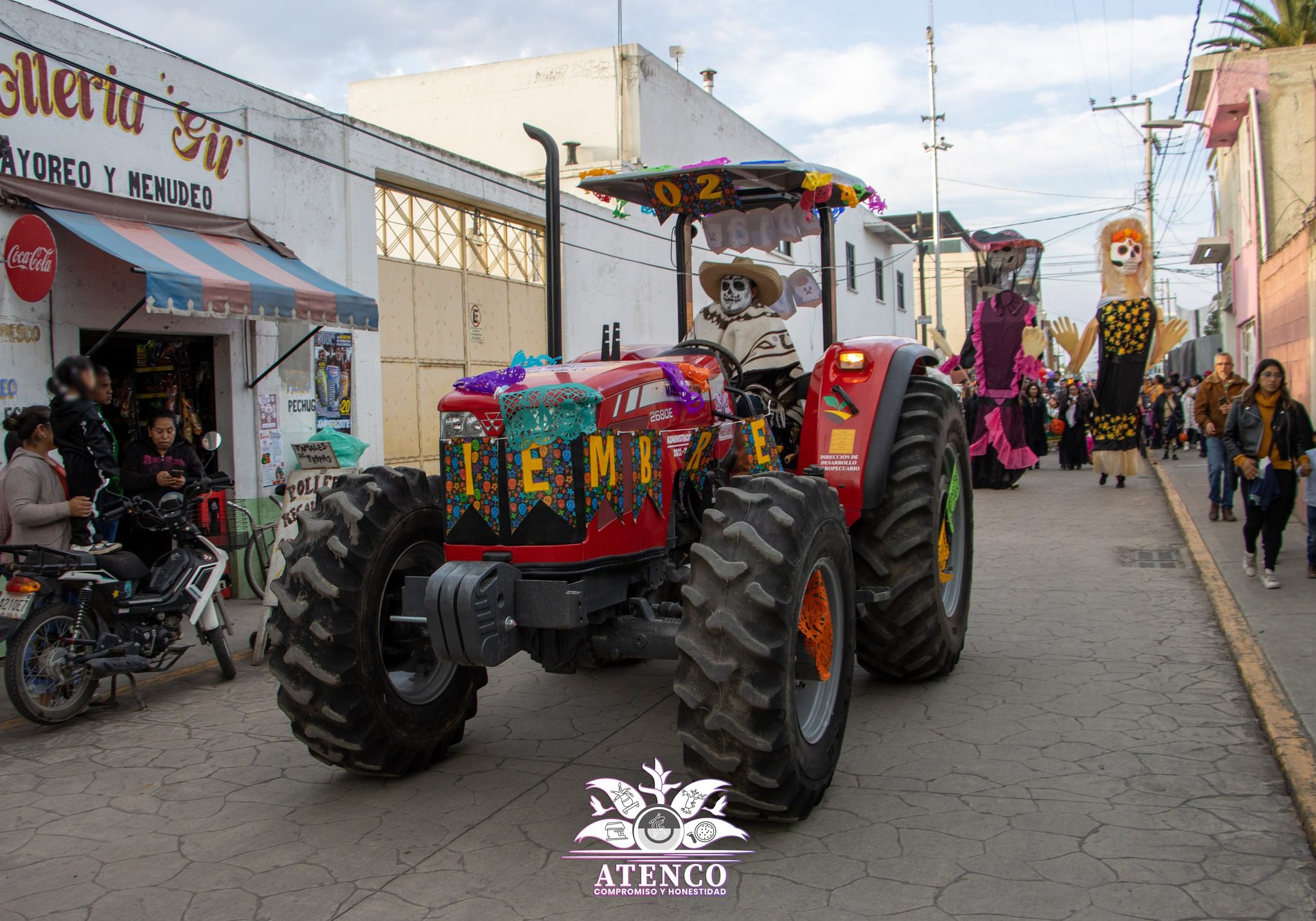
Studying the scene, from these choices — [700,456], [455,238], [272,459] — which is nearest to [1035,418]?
[455,238]

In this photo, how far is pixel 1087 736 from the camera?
4.90m

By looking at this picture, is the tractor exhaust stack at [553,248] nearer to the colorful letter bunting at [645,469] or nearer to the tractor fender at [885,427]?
the colorful letter bunting at [645,469]

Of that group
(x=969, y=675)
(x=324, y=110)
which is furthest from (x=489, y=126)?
(x=969, y=675)

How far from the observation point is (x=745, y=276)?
6.07 meters

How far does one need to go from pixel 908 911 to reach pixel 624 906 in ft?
2.96

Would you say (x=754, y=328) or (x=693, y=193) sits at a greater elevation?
(x=693, y=193)

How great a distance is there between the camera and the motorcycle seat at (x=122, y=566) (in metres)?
6.22

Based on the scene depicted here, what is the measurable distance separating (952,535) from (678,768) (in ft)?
9.25

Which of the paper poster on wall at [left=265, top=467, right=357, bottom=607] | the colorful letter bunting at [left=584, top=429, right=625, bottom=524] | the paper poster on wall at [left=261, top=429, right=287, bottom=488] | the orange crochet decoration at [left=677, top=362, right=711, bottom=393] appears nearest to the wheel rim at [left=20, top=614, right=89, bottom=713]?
the paper poster on wall at [left=265, top=467, right=357, bottom=607]

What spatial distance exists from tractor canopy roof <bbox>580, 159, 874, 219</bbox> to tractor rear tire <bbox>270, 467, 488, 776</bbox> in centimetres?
222

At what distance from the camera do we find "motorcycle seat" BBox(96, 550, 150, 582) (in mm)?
6219

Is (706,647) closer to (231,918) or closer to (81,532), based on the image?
(231,918)

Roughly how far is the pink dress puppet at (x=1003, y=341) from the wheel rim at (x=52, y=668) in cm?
1237

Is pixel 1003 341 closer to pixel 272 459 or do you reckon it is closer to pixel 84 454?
pixel 272 459
